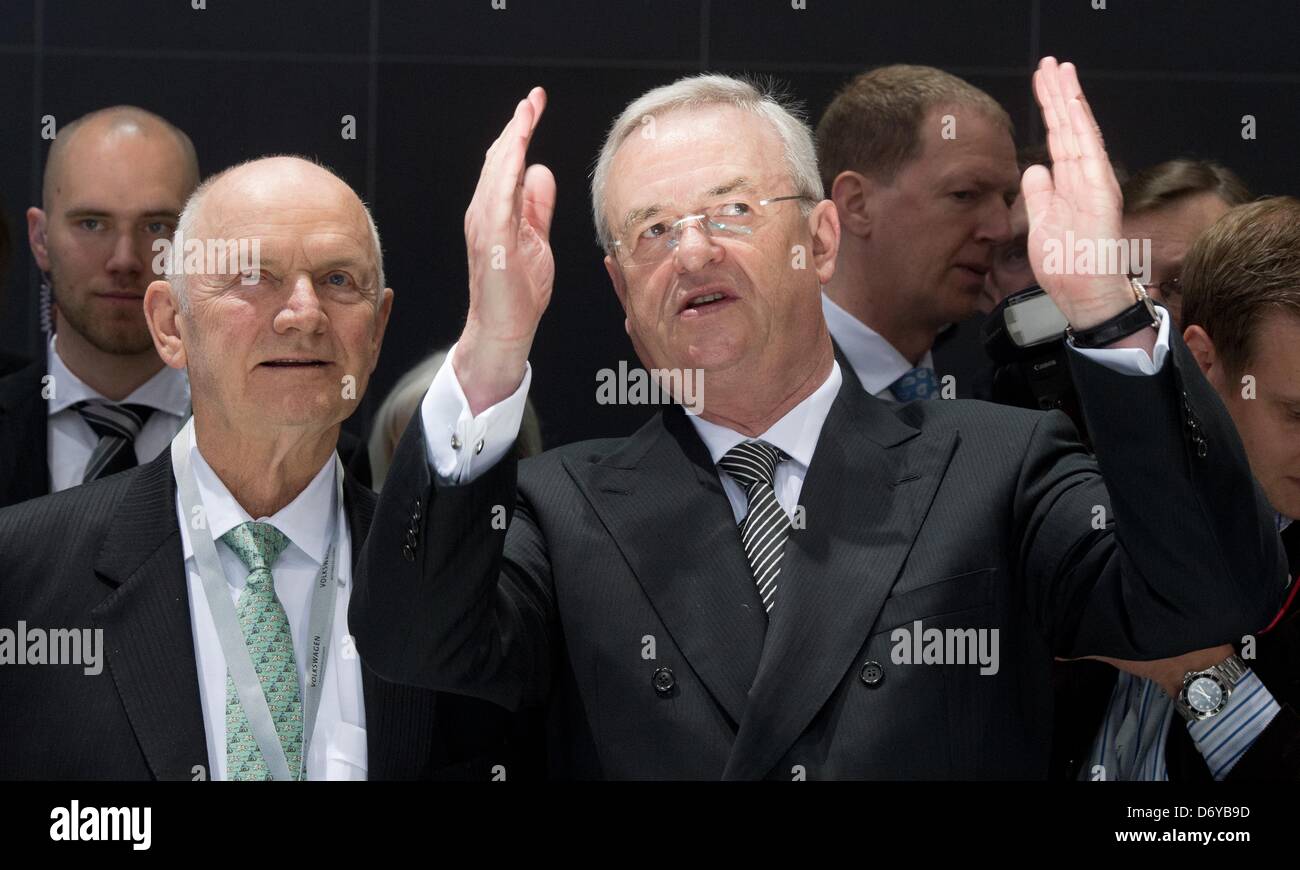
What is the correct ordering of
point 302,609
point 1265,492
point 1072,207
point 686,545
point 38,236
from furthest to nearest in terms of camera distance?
point 38,236, point 1265,492, point 302,609, point 686,545, point 1072,207

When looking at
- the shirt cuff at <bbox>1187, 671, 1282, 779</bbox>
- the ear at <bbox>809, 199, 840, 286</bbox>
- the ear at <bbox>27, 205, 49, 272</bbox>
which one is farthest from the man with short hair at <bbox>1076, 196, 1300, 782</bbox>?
the ear at <bbox>27, 205, 49, 272</bbox>

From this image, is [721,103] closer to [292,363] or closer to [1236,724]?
[292,363]

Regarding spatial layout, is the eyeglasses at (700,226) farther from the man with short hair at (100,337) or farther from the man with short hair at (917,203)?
the man with short hair at (100,337)

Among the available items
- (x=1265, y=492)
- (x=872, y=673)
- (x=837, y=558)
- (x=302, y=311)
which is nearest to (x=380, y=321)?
(x=302, y=311)

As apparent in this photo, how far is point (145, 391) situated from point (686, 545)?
3.88 feet

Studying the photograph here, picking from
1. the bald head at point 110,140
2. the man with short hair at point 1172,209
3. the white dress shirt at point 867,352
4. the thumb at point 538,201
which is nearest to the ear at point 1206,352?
the man with short hair at point 1172,209

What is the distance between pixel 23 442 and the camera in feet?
9.73

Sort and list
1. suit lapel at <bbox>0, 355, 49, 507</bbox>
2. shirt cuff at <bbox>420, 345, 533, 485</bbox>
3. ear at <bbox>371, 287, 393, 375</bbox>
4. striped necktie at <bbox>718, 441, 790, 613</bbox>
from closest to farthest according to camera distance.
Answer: shirt cuff at <bbox>420, 345, 533, 485</bbox> → striped necktie at <bbox>718, 441, 790, 613</bbox> → ear at <bbox>371, 287, 393, 375</bbox> → suit lapel at <bbox>0, 355, 49, 507</bbox>

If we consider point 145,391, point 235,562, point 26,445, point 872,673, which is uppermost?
point 145,391

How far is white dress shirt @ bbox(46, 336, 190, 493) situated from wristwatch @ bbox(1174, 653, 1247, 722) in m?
1.89

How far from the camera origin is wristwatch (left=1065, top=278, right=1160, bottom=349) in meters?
2.19

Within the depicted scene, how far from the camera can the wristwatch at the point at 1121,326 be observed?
2.19 m

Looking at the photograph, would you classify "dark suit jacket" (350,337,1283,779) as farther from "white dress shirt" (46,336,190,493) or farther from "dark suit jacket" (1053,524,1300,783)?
"white dress shirt" (46,336,190,493)
